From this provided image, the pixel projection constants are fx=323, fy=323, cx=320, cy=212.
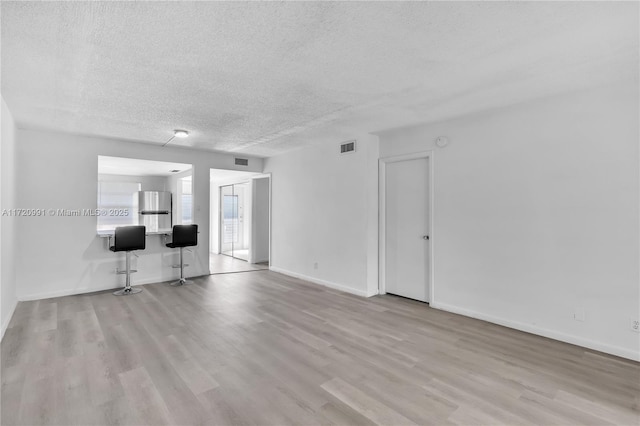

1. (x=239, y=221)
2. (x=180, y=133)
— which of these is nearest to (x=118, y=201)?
(x=239, y=221)

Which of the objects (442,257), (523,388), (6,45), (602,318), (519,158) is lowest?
(523,388)

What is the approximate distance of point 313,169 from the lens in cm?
590

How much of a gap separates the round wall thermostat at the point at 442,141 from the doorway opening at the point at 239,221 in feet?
12.7

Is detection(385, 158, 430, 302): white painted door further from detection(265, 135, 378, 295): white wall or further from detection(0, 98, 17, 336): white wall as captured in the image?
detection(0, 98, 17, 336): white wall

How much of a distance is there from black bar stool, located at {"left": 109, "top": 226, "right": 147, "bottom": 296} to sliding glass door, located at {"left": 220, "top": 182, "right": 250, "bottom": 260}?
3390 millimetres

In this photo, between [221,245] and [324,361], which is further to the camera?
[221,245]

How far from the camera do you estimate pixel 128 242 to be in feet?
16.9

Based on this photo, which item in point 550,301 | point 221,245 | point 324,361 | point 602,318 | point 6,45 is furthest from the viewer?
point 221,245

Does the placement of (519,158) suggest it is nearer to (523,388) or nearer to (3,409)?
(523,388)

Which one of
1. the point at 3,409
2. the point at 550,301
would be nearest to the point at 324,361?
the point at 3,409

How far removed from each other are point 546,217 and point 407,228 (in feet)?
5.77

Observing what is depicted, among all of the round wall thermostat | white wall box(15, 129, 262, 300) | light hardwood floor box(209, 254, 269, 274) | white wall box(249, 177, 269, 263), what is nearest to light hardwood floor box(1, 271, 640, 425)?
white wall box(15, 129, 262, 300)

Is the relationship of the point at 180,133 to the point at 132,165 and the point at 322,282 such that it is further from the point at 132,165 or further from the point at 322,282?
the point at 132,165

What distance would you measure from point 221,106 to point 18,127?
3189 millimetres
